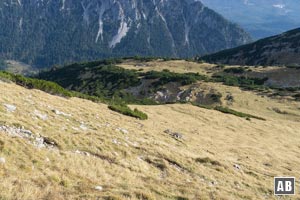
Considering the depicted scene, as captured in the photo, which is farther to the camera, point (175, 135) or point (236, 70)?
point (236, 70)

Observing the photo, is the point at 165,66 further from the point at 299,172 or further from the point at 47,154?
the point at 47,154

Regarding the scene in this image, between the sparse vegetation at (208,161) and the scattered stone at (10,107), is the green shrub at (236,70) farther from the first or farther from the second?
the scattered stone at (10,107)

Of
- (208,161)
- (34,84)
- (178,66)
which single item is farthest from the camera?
(178,66)

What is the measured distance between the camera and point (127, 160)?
21.4m

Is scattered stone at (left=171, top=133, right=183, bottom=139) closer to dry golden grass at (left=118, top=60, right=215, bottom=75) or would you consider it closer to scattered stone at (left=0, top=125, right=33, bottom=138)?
scattered stone at (left=0, top=125, right=33, bottom=138)

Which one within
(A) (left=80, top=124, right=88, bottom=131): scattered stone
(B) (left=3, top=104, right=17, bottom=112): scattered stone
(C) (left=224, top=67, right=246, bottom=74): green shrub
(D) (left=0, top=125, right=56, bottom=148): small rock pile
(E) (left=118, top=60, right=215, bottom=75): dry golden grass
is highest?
(B) (left=3, top=104, right=17, bottom=112): scattered stone

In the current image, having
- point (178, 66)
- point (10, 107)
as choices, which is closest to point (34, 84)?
point (10, 107)

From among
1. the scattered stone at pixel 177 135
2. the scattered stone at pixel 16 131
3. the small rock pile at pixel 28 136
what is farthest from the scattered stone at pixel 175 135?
the scattered stone at pixel 16 131

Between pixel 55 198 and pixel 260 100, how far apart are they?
72515 millimetres

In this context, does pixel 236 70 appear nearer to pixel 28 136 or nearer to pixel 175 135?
pixel 175 135

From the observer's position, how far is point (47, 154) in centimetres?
1844

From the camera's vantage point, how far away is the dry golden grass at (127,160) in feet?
50.3

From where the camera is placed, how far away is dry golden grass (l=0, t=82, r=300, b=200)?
15.3 m

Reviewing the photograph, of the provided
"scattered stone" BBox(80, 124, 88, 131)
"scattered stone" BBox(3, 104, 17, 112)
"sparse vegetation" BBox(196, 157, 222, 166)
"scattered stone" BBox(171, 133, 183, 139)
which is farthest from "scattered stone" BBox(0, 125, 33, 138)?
"scattered stone" BBox(171, 133, 183, 139)
